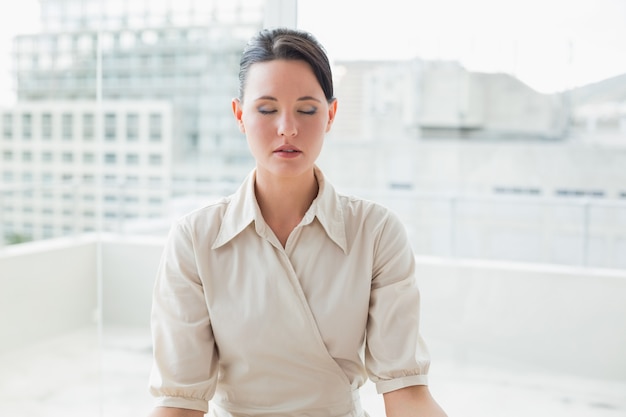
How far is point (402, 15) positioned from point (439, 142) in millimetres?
402

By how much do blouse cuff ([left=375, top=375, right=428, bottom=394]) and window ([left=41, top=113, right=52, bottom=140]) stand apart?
2155mm

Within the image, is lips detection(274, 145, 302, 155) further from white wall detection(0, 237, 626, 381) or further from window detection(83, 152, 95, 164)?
window detection(83, 152, 95, 164)

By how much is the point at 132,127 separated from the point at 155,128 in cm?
8

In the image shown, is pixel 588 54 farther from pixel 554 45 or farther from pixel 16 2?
pixel 16 2

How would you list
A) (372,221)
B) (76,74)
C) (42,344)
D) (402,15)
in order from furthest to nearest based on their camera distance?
(42,344)
(76,74)
(402,15)
(372,221)

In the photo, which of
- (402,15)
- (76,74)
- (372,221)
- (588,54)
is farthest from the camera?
(76,74)

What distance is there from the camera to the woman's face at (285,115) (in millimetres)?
1224

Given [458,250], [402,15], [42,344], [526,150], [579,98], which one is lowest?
[42,344]

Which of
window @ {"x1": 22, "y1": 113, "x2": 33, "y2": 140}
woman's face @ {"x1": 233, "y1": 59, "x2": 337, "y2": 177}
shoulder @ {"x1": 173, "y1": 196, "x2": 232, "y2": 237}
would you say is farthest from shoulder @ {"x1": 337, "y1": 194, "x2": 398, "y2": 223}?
window @ {"x1": 22, "y1": 113, "x2": 33, "y2": 140}

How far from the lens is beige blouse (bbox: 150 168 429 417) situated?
1.23 m

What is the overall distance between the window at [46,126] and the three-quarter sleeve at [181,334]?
1837 millimetres

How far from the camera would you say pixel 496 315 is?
2.09m

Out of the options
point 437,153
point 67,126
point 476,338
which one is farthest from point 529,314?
point 67,126

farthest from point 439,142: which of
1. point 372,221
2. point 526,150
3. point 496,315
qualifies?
point 372,221
